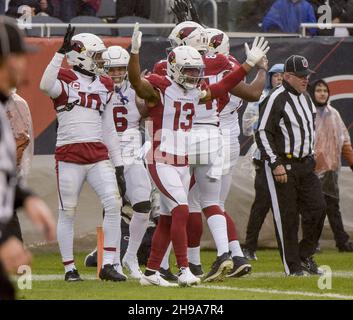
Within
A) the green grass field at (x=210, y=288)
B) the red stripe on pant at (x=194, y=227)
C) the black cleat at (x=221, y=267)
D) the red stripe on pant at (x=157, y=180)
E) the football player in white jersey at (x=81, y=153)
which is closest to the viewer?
the green grass field at (x=210, y=288)

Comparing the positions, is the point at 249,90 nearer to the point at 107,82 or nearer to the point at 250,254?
the point at 107,82

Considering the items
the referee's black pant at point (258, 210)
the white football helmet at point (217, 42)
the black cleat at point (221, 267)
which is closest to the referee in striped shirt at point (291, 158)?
the white football helmet at point (217, 42)

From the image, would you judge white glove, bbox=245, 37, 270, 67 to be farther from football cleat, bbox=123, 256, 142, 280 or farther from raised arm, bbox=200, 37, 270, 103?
football cleat, bbox=123, 256, 142, 280

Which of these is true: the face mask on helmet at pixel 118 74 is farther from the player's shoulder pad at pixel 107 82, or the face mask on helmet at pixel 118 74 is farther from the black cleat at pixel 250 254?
the black cleat at pixel 250 254

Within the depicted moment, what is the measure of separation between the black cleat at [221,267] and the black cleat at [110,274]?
0.72 m

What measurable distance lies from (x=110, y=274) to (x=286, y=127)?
187 centimetres

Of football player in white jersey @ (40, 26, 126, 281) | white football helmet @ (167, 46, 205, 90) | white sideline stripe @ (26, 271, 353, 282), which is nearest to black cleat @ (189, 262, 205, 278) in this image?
white sideline stripe @ (26, 271, 353, 282)

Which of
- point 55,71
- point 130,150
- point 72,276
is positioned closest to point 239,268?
point 72,276

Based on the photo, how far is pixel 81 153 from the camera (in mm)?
10383

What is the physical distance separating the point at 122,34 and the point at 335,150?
8.73ft

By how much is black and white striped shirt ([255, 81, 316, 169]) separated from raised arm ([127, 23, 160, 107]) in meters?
1.27

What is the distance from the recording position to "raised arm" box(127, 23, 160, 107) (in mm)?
9703

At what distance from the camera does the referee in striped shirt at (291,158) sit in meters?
10.8
